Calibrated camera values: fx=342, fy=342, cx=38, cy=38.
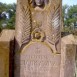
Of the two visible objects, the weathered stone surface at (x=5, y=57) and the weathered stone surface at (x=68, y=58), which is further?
the weathered stone surface at (x=68, y=58)

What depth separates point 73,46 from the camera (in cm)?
837

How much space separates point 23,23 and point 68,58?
55.5 inches

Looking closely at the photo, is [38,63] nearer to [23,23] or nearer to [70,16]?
[23,23]

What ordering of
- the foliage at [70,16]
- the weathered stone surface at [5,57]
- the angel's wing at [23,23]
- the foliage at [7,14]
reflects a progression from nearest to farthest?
the weathered stone surface at [5,57]
the angel's wing at [23,23]
the foliage at [7,14]
the foliage at [70,16]

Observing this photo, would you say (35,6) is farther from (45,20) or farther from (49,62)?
(49,62)

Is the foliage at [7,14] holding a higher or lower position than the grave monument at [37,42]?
higher

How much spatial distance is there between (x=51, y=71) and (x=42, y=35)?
0.93m

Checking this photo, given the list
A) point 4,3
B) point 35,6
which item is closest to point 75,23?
point 4,3

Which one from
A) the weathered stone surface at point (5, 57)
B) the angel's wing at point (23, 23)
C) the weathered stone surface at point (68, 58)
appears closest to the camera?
the weathered stone surface at point (5, 57)

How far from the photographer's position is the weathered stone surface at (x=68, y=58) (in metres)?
8.28

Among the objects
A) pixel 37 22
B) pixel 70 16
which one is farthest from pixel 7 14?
pixel 37 22

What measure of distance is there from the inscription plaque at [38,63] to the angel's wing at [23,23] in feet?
1.05

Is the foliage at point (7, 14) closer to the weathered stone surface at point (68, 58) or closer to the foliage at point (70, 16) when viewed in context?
the foliage at point (70, 16)

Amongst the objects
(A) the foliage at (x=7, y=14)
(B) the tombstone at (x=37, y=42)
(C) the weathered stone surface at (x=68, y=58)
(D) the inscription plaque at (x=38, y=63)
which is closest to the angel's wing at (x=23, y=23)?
(B) the tombstone at (x=37, y=42)
